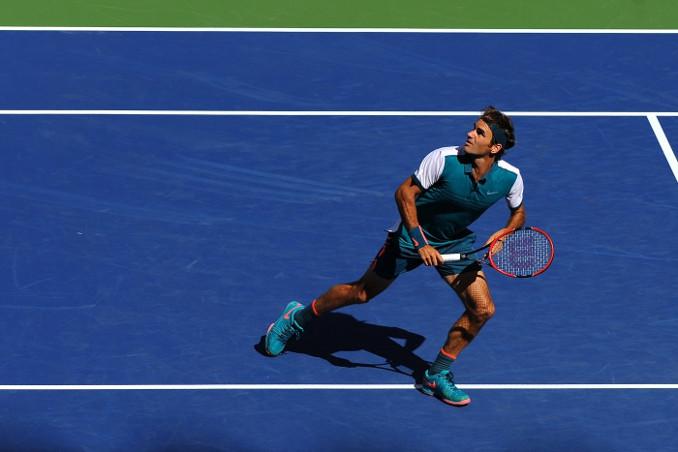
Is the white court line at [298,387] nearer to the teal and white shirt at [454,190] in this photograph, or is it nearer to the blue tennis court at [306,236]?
the blue tennis court at [306,236]

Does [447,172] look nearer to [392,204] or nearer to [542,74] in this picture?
[392,204]

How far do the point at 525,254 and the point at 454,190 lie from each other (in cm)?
81

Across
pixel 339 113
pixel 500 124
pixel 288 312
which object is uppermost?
pixel 339 113

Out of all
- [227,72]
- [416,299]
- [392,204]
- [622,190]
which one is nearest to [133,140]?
[227,72]

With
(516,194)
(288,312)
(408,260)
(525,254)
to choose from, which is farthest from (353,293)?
(516,194)

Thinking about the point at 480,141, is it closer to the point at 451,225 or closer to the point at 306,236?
the point at 451,225

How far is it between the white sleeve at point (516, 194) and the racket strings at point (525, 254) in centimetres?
24

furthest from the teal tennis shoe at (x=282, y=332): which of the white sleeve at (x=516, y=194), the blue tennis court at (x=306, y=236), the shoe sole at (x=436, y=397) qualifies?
the white sleeve at (x=516, y=194)

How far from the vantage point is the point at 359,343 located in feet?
38.3

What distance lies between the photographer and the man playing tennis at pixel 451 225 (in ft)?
33.5

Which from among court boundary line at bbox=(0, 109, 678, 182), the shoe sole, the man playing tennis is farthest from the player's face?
court boundary line at bbox=(0, 109, 678, 182)

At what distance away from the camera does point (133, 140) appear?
14.3 meters

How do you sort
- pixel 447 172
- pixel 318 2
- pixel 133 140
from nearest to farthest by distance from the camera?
pixel 447 172
pixel 133 140
pixel 318 2

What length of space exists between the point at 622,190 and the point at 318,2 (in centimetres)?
493
